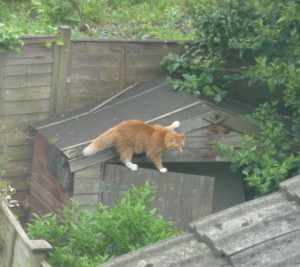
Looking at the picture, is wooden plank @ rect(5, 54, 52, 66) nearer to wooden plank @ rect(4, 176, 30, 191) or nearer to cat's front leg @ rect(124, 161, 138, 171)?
wooden plank @ rect(4, 176, 30, 191)

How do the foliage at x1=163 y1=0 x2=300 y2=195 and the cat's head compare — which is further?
the cat's head

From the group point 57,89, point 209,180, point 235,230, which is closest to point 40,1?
point 57,89

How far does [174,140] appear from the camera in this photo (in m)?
9.25

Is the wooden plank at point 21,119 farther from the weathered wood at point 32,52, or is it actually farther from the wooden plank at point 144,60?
the wooden plank at point 144,60

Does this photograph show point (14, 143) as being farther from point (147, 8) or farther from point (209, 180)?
point (147, 8)

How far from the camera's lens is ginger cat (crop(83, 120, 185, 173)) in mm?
9203

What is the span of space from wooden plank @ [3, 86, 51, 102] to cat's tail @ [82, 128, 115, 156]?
5.06ft

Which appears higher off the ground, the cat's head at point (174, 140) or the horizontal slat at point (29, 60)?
the horizontal slat at point (29, 60)

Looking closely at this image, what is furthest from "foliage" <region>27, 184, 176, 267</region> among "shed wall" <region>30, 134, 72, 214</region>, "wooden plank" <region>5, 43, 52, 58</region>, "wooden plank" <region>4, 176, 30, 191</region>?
"wooden plank" <region>4, 176, 30, 191</region>

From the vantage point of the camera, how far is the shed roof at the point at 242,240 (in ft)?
10.2

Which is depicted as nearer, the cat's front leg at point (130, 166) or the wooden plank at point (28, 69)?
the cat's front leg at point (130, 166)

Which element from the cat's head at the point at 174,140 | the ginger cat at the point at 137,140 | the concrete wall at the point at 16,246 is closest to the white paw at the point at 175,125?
the ginger cat at the point at 137,140

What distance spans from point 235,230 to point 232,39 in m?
6.96

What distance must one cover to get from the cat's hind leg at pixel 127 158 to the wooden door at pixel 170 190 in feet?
0.18
